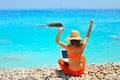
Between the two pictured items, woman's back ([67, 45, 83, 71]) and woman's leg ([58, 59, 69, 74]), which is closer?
woman's back ([67, 45, 83, 71])

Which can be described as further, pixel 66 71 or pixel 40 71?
pixel 40 71

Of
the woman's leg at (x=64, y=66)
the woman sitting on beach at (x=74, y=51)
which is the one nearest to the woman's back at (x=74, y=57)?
the woman sitting on beach at (x=74, y=51)

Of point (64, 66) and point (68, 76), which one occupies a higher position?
point (64, 66)

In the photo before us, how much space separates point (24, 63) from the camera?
1012 centimetres

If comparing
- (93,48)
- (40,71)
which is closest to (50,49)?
(93,48)

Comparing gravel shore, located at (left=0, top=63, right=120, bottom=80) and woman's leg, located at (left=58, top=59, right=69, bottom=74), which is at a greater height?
woman's leg, located at (left=58, top=59, right=69, bottom=74)

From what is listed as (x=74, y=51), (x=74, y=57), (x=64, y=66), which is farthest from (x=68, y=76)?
(x=74, y=51)

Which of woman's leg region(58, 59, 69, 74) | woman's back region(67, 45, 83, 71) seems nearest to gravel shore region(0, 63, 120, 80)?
woman's leg region(58, 59, 69, 74)

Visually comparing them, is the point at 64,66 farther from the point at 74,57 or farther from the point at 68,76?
the point at 74,57

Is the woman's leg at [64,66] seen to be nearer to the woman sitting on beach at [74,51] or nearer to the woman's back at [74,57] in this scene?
the woman sitting on beach at [74,51]

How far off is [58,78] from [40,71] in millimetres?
1146

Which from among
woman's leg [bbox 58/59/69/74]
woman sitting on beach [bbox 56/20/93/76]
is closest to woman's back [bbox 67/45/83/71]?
woman sitting on beach [bbox 56/20/93/76]

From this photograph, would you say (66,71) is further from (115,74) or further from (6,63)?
(6,63)

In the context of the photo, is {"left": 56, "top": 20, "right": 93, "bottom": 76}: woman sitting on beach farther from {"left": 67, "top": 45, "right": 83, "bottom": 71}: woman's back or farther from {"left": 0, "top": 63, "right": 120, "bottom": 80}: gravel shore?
{"left": 0, "top": 63, "right": 120, "bottom": 80}: gravel shore
